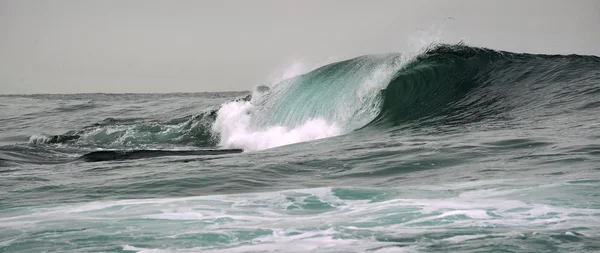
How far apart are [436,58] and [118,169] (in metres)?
10.6

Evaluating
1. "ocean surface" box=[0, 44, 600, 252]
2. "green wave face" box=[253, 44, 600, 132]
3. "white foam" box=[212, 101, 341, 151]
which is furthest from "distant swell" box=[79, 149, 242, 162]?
"green wave face" box=[253, 44, 600, 132]

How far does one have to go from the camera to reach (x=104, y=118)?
2919 centimetres

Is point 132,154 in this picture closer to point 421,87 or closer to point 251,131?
point 251,131

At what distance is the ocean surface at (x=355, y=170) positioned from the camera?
751 cm

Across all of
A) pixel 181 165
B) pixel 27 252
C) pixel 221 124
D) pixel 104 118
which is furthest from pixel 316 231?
pixel 104 118

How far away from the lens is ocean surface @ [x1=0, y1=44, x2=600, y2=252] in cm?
751

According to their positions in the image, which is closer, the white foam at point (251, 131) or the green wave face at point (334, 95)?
the white foam at point (251, 131)

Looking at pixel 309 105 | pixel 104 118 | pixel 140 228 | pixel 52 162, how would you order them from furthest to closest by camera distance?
pixel 104 118 < pixel 309 105 < pixel 52 162 < pixel 140 228

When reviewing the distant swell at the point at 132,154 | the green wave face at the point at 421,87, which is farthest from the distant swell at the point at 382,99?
the distant swell at the point at 132,154

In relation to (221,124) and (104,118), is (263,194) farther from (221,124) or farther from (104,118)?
(104,118)

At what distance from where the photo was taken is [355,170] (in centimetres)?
1152

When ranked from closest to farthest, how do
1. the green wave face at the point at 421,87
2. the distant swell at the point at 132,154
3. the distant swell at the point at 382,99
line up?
1. the distant swell at the point at 132,154
2. the distant swell at the point at 382,99
3. the green wave face at the point at 421,87

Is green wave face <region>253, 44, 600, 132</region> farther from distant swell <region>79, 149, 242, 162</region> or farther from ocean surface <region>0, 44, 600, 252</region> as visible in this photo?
distant swell <region>79, 149, 242, 162</region>

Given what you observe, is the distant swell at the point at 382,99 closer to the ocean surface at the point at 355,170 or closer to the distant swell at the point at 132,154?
the ocean surface at the point at 355,170
